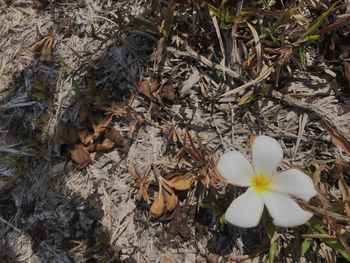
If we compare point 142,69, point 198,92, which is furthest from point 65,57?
point 198,92

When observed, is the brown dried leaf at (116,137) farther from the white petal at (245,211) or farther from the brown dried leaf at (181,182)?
the white petal at (245,211)

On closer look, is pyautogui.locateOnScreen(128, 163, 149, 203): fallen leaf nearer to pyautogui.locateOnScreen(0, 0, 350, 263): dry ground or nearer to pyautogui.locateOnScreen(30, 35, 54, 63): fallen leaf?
pyautogui.locateOnScreen(0, 0, 350, 263): dry ground

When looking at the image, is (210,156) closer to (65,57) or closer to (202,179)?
(202,179)

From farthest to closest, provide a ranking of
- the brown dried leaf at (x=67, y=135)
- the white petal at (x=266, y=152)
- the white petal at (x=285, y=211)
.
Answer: the brown dried leaf at (x=67, y=135)
the white petal at (x=266, y=152)
the white petal at (x=285, y=211)

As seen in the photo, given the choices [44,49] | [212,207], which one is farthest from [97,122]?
[212,207]

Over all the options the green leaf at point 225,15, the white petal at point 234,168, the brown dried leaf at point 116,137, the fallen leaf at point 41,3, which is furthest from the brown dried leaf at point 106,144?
the fallen leaf at point 41,3

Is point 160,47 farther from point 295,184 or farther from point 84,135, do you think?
point 295,184
